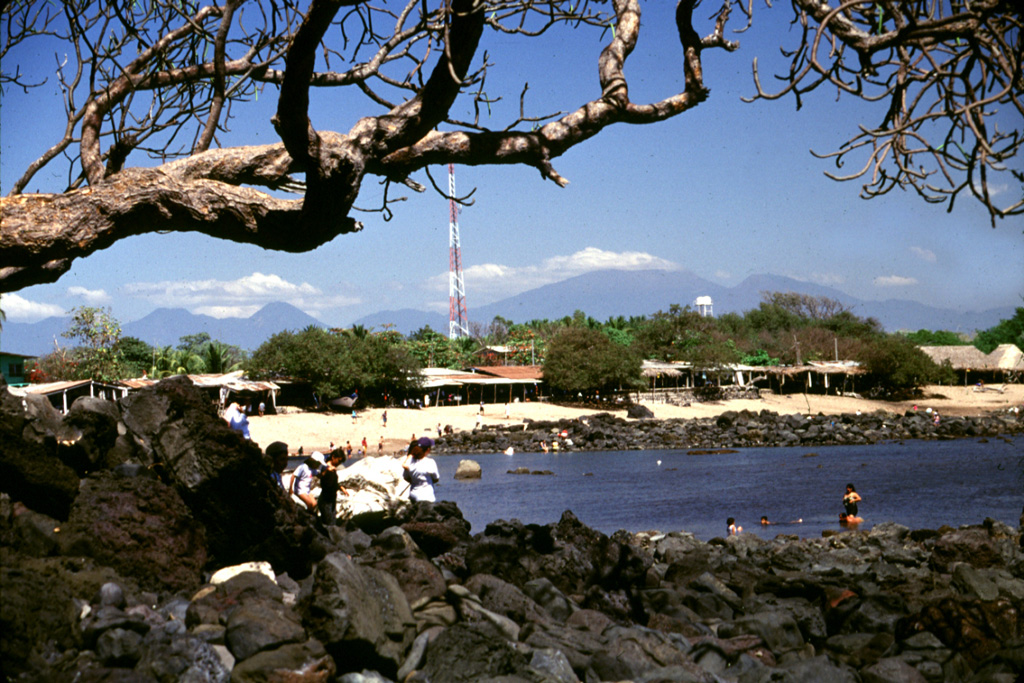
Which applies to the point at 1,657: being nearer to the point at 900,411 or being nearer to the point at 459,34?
the point at 459,34

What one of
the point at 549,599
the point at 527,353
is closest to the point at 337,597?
the point at 549,599

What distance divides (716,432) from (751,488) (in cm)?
2140

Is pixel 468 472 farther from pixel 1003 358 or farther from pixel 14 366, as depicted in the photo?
pixel 1003 358

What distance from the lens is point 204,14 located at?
6.73m

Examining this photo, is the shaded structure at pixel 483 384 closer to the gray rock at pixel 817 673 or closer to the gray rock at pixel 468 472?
the gray rock at pixel 468 472

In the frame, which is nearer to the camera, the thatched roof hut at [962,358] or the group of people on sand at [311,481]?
the group of people on sand at [311,481]

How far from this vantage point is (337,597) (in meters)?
4.71

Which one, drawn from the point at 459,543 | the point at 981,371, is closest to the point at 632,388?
the point at 981,371

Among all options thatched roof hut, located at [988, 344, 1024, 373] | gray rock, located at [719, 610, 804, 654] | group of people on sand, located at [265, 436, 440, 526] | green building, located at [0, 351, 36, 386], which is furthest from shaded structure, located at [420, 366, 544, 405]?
gray rock, located at [719, 610, 804, 654]

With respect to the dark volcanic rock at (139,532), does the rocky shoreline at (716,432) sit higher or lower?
lower

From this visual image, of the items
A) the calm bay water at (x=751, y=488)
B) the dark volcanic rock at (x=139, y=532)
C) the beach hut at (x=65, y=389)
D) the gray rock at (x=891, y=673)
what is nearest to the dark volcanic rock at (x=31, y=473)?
the dark volcanic rock at (x=139, y=532)

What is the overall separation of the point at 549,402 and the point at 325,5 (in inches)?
2201

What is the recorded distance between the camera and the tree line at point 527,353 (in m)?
49.3

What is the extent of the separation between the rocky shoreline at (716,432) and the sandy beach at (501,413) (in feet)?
8.71
